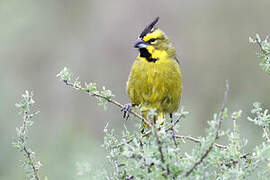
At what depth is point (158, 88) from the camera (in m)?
4.81

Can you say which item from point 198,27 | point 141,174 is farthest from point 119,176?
point 198,27

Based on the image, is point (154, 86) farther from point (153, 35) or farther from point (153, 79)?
point (153, 35)

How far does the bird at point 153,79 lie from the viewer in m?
4.81

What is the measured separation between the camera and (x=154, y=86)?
481 centimetres

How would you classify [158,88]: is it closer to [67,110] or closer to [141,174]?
[141,174]

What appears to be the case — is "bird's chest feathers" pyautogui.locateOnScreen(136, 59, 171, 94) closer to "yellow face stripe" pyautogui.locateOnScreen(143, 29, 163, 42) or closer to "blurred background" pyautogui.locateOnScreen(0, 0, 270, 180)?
"yellow face stripe" pyautogui.locateOnScreen(143, 29, 163, 42)

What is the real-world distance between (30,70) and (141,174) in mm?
7978

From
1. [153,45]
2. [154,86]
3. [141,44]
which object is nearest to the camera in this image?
[154,86]

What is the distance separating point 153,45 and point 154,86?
1.48ft

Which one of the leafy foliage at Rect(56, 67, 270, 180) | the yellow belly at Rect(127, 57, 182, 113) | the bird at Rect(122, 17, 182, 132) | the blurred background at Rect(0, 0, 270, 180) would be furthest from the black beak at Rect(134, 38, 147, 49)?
the blurred background at Rect(0, 0, 270, 180)

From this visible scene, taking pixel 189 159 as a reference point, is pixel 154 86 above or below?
above

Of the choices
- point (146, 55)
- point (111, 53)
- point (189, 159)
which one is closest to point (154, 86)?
point (146, 55)

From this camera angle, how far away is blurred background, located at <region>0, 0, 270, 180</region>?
830cm

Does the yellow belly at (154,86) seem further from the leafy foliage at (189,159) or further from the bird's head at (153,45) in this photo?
the leafy foliage at (189,159)
